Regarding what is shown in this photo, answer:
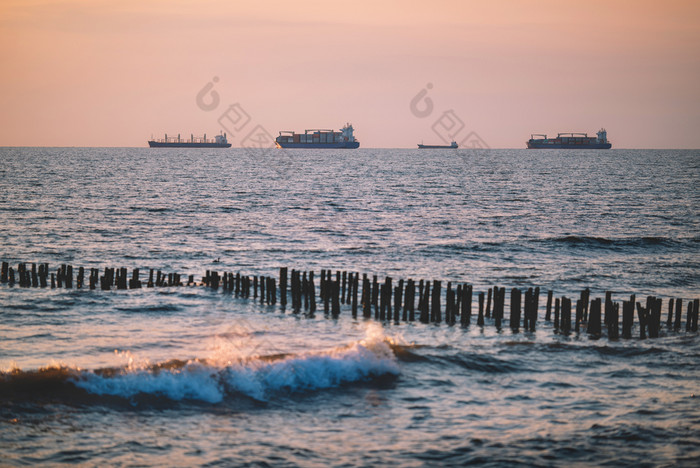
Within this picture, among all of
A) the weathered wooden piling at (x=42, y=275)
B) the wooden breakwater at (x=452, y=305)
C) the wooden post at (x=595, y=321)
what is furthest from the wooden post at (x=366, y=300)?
the weathered wooden piling at (x=42, y=275)

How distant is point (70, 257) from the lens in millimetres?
27312

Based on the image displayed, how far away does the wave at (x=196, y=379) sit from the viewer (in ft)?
39.5

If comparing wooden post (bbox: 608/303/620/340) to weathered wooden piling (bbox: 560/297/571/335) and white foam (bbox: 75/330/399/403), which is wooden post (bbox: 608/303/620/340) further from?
white foam (bbox: 75/330/399/403)

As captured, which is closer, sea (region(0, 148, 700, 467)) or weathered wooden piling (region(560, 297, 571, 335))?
sea (region(0, 148, 700, 467))

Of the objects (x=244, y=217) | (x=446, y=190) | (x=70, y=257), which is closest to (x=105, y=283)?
(x=70, y=257)

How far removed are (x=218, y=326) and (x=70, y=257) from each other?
1326 cm

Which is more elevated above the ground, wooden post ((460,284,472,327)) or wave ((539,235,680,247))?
wave ((539,235,680,247))

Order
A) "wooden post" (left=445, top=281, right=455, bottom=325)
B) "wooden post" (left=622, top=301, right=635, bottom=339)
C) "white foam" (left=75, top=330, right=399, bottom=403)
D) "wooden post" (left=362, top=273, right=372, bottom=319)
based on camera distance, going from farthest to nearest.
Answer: "wooden post" (left=362, top=273, right=372, bottom=319) < "wooden post" (left=445, top=281, right=455, bottom=325) < "wooden post" (left=622, top=301, right=635, bottom=339) < "white foam" (left=75, top=330, right=399, bottom=403)

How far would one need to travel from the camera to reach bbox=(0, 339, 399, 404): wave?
12047 millimetres

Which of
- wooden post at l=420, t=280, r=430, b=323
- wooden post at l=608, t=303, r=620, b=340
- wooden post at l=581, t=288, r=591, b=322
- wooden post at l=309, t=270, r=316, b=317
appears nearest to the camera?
wooden post at l=608, t=303, r=620, b=340

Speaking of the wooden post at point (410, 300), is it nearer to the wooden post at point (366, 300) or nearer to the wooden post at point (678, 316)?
the wooden post at point (366, 300)

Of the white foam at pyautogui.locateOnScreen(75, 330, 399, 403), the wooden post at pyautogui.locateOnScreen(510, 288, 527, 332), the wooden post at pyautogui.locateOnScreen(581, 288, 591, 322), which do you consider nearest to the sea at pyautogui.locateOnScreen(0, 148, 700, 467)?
the white foam at pyautogui.locateOnScreen(75, 330, 399, 403)

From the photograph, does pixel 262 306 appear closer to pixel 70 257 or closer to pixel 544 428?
pixel 544 428

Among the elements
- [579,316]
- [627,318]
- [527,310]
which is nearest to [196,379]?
[527,310]
